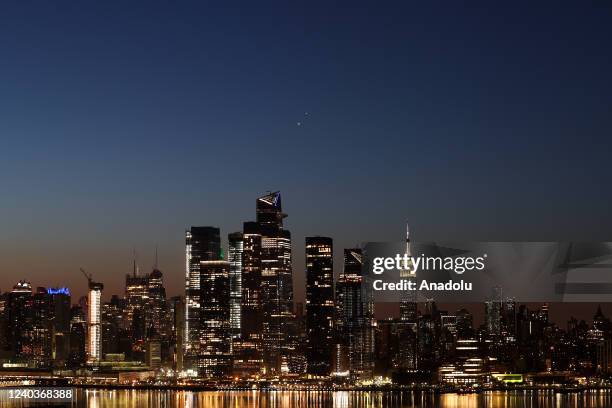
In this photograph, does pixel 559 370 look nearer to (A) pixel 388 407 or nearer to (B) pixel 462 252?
(A) pixel 388 407

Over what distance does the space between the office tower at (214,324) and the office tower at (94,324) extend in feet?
45.8

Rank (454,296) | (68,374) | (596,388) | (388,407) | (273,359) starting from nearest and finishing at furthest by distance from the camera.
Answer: (454,296)
(388,407)
(596,388)
(273,359)
(68,374)

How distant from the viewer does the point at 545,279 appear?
16.5m

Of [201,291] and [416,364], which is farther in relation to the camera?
[201,291]

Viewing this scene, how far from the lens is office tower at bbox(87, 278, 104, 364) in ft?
342

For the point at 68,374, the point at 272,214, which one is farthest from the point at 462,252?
the point at 68,374

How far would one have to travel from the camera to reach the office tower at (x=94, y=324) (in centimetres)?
10419

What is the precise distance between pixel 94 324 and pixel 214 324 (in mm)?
15536

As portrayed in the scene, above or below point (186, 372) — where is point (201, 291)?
above

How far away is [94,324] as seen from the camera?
345 ft

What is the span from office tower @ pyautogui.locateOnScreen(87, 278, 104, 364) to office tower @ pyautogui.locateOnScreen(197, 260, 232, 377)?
45.8 ft

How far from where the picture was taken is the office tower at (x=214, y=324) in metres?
93.9

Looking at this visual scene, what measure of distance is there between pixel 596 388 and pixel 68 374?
154ft

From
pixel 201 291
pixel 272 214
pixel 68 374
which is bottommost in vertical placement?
pixel 68 374
